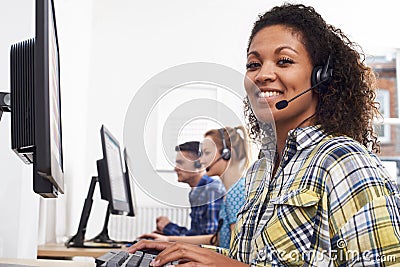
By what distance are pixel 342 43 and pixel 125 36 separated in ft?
10.0

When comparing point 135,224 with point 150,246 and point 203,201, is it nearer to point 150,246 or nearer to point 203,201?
point 203,201

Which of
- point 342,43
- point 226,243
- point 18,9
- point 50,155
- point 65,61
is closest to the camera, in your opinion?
point 50,155

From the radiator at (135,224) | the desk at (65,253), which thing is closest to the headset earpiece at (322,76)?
the desk at (65,253)

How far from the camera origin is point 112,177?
2584 mm

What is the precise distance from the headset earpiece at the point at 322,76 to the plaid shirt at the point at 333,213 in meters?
0.16

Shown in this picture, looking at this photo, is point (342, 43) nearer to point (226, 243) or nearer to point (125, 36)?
point (226, 243)

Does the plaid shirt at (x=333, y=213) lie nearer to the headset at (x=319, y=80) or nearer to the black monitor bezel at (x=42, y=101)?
the headset at (x=319, y=80)

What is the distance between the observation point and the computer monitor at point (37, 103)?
2.94ft

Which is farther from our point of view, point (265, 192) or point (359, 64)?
point (359, 64)

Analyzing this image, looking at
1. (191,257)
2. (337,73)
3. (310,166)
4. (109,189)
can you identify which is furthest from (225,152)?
(191,257)

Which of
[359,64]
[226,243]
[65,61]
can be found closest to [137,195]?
[65,61]

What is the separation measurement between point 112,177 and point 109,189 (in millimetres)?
117

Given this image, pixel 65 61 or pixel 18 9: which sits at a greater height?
pixel 65 61

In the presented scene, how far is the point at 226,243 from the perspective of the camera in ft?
7.78
